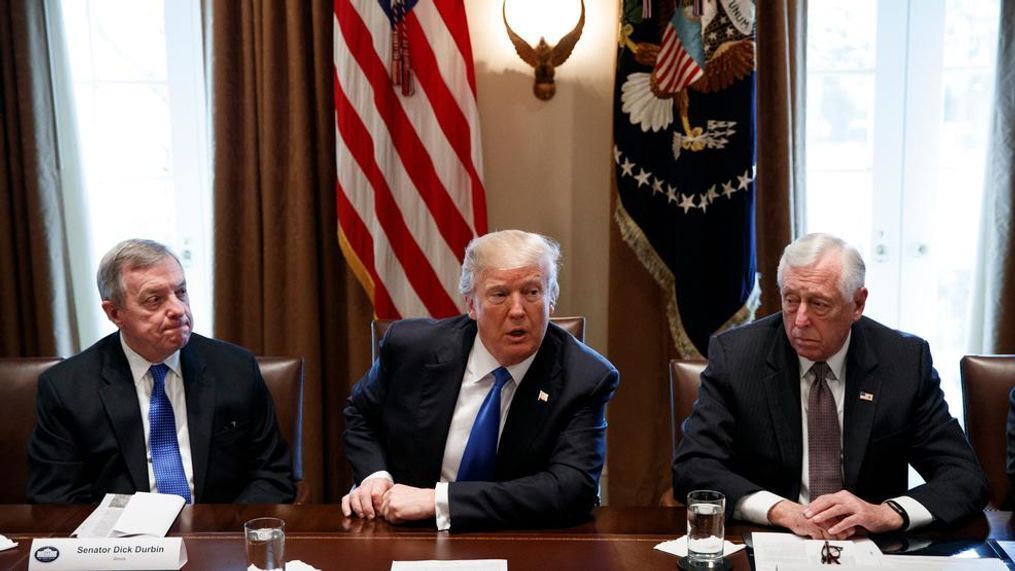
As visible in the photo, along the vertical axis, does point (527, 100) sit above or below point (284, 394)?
above

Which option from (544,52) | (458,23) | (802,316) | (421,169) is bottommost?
(802,316)

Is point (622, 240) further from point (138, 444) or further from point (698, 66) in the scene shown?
point (138, 444)

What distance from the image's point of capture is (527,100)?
405 centimetres

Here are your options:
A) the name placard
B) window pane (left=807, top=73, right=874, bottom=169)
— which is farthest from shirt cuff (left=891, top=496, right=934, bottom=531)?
window pane (left=807, top=73, right=874, bottom=169)

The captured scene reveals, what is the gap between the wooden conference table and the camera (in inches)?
74.9

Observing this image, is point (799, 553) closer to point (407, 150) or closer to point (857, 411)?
point (857, 411)

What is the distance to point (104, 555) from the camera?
6.06 ft

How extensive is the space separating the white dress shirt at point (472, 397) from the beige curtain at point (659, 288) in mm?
1500

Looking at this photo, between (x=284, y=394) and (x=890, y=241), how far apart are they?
2652 millimetres

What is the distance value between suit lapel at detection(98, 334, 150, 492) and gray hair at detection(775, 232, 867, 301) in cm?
175

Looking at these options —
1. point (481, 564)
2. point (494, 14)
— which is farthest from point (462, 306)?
point (481, 564)

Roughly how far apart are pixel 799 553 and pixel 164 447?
1672 mm

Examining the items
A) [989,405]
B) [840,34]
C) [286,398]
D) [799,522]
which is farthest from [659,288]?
[799,522]

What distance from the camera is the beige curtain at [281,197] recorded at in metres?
3.85
